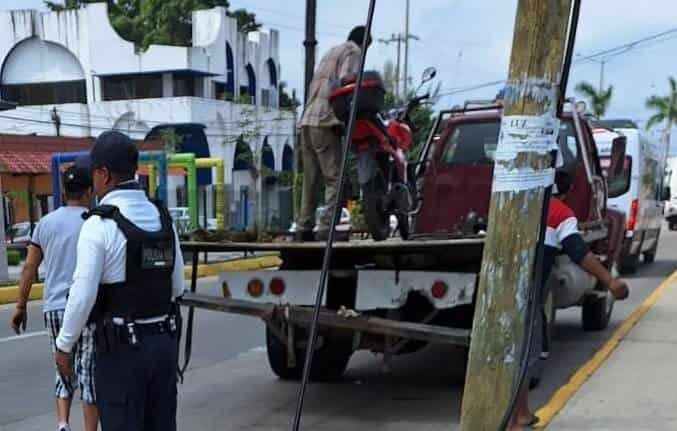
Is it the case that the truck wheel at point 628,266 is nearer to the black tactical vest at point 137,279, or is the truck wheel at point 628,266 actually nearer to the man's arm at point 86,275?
the black tactical vest at point 137,279

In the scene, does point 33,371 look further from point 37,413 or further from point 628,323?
point 628,323

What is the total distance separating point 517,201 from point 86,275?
1.89 m

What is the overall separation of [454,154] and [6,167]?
2441cm

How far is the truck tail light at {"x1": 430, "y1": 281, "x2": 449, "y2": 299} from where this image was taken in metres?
5.93

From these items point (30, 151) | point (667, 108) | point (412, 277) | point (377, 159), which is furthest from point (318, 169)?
point (667, 108)

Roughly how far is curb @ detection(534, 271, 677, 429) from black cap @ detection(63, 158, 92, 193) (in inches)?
130

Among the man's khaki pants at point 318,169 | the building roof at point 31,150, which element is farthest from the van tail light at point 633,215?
the building roof at point 31,150

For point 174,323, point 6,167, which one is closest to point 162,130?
point 6,167

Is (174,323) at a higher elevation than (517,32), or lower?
lower

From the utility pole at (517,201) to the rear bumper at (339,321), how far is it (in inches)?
54.0

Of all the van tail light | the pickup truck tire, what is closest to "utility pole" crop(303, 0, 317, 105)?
the van tail light

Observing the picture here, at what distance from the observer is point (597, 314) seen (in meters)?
10.0

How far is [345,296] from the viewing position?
6.50 m

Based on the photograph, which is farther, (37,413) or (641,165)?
(641,165)
